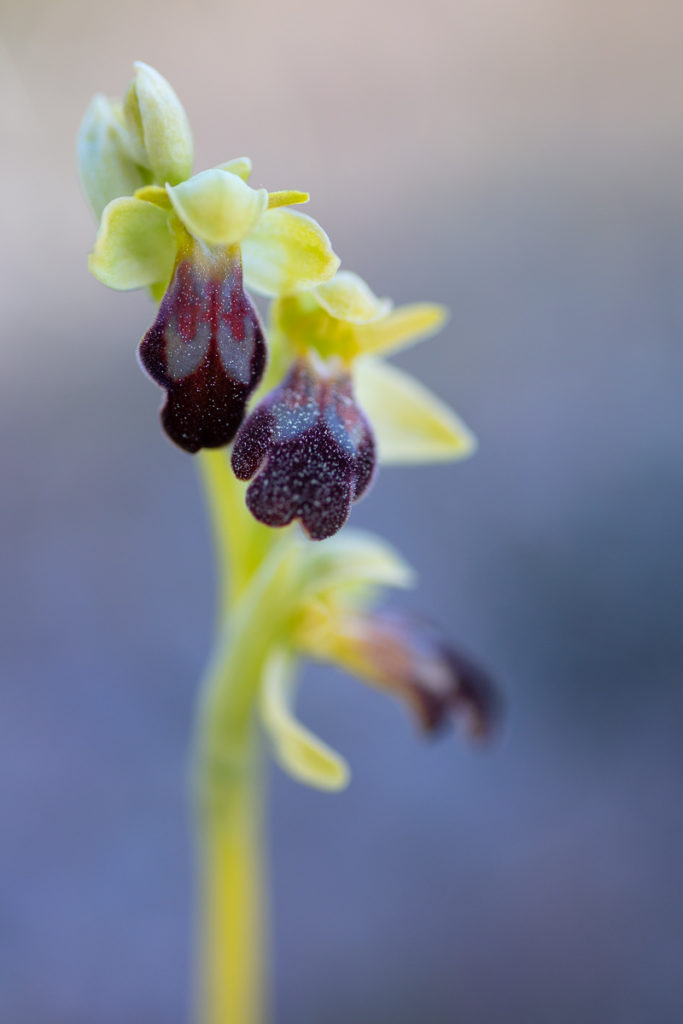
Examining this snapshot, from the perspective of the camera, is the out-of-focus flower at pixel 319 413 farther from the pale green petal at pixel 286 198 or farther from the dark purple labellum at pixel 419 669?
the dark purple labellum at pixel 419 669

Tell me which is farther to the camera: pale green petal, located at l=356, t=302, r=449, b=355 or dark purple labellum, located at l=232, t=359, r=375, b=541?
pale green petal, located at l=356, t=302, r=449, b=355

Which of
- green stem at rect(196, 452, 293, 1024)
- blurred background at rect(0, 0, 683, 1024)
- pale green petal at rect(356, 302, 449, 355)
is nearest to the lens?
pale green petal at rect(356, 302, 449, 355)

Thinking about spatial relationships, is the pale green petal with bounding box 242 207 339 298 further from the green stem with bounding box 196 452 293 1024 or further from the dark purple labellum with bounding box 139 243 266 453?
the green stem with bounding box 196 452 293 1024

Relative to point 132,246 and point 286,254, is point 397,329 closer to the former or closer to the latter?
point 286,254

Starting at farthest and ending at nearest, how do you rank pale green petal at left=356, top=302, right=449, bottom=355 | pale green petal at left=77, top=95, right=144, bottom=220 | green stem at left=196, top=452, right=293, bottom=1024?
1. green stem at left=196, top=452, right=293, bottom=1024
2. pale green petal at left=356, top=302, right=449, bottom=355
3. pale green petal at left=77, top=95, right=144, bottom=220

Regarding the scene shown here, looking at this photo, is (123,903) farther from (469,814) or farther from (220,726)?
(220,726)

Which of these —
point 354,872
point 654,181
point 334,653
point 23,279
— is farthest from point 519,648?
point 23,279

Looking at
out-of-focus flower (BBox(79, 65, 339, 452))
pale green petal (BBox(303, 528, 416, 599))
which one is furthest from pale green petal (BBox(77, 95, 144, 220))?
pale green petal (BBox(303, 528, 416, 599))
